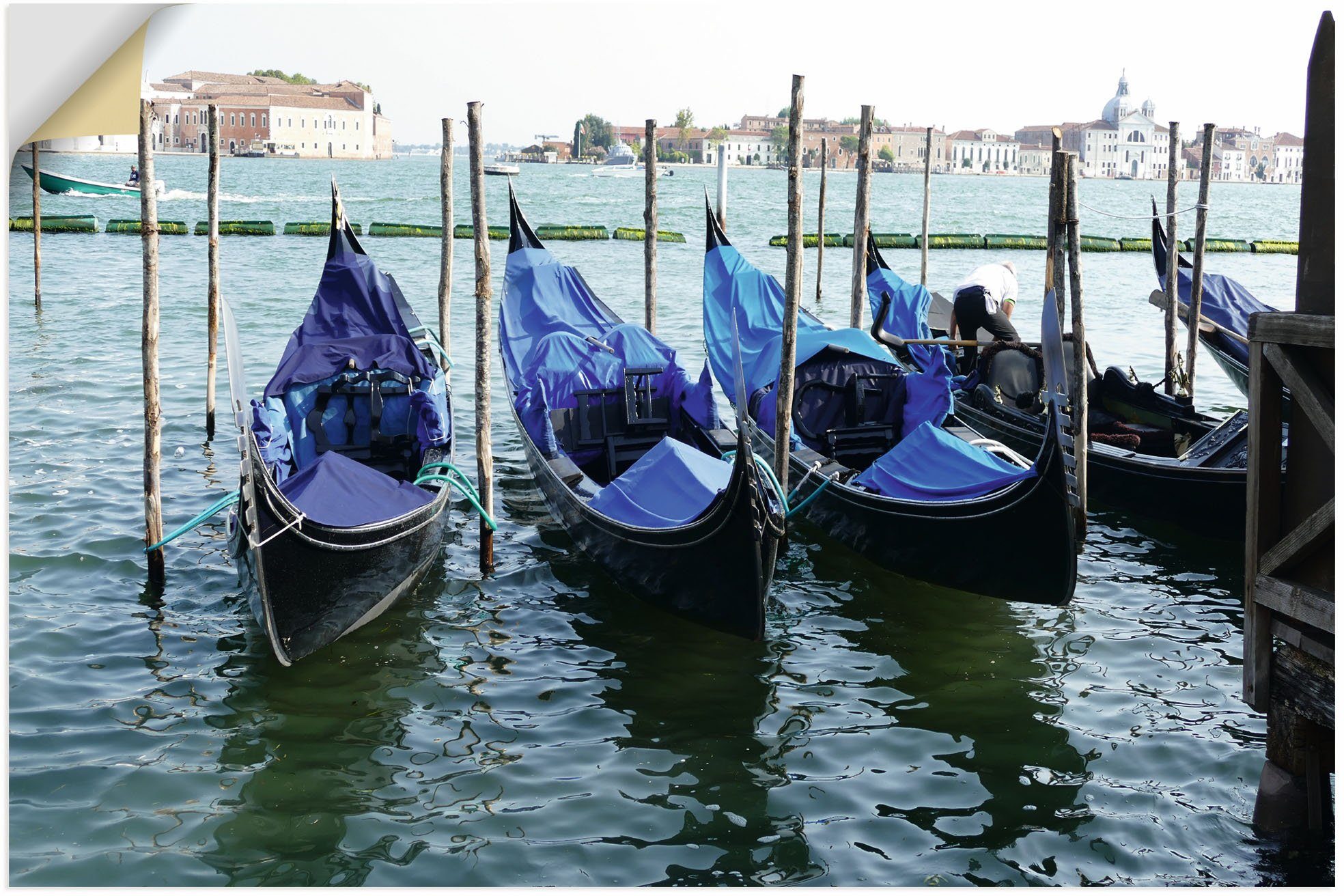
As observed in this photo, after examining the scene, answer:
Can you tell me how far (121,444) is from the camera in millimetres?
6449

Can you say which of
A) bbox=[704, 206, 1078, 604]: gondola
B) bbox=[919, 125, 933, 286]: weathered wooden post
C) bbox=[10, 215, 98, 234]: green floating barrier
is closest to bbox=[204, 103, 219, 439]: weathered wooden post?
bbox=[704, 206, 1078, 604]: gondola

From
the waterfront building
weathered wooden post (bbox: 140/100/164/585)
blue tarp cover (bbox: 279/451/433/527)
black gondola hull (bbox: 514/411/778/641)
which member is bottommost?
black gondola hull (bbox: 514/411/778/641)

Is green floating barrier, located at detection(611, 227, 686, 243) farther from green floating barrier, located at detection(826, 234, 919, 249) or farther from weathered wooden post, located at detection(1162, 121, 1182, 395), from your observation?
weathered wooden post, located at detection(1162, 121, 1182, 395)

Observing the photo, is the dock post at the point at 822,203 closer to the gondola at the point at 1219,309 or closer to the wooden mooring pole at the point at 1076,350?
the gondola at the point at 1219,309

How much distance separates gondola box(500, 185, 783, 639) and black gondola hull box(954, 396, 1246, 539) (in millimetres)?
1951

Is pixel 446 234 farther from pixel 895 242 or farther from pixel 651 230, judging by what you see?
pixel 895 242

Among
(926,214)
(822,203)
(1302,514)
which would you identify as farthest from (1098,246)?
(1302,514)

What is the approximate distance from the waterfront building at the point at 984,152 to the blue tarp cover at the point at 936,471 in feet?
279

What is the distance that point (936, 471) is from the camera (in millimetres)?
4613

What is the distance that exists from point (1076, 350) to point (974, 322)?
206 centimetres

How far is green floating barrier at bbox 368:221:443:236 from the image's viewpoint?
794 inches

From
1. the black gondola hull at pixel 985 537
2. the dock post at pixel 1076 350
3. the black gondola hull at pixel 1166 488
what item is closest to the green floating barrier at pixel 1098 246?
the black gondola hull at pixel 1166 488

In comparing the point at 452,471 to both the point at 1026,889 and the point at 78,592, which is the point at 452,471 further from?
the point at 1026,889

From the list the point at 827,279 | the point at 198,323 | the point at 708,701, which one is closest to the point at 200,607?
the point at 708,701
